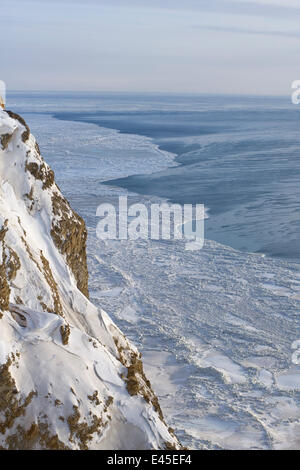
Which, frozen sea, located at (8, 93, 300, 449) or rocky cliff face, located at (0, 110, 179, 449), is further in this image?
frozen sea, located at (8, 93, 300, 449)

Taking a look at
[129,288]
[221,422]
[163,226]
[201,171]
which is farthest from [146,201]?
[221,422]

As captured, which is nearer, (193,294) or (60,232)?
(60,232)

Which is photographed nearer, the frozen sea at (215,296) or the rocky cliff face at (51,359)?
the rocky cliff face at (51,359)

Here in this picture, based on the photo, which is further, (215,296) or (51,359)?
(215,296)

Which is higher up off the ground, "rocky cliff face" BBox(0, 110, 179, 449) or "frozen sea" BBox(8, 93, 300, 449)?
"rocky cliff face" BBox(0, 110, 179, 449)

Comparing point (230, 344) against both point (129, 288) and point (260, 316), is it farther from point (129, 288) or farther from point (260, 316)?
point (129, 288)

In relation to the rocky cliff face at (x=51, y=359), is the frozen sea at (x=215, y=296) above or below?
below

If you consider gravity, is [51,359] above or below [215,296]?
above
